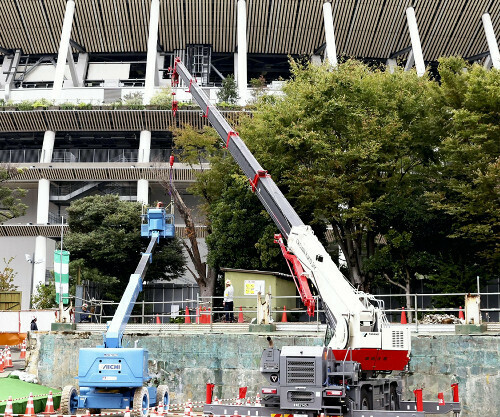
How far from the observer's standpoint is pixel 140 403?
60.0 ft

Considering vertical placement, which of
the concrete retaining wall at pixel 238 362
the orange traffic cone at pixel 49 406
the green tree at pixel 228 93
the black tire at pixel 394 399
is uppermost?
the green tree at pixel 228 93

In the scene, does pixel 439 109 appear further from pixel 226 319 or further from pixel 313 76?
pixel 226 319

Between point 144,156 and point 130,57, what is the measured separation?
15945 millimetres

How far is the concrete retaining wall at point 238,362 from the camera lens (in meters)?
20.6

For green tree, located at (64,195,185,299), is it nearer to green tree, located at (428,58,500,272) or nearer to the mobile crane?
green tree, located at (428,58,500,272)

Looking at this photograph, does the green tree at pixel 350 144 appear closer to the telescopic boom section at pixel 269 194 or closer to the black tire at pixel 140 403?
the telescopic boom section at pixel 269 194

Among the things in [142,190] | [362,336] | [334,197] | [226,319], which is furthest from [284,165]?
[142,190]

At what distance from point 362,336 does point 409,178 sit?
17.2 meters

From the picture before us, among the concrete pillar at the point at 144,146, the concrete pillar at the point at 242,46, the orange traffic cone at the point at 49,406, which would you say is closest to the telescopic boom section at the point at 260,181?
the orange traffic cone at the point at 49,406

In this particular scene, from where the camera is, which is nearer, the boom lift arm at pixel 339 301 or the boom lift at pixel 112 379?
the boom lift arm at pixel 339 301

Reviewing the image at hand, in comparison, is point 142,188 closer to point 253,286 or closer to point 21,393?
point 253,286

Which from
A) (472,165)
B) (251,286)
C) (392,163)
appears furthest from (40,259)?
(472,165)

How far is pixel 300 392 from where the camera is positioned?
15086mm

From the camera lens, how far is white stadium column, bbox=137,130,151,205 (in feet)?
177
